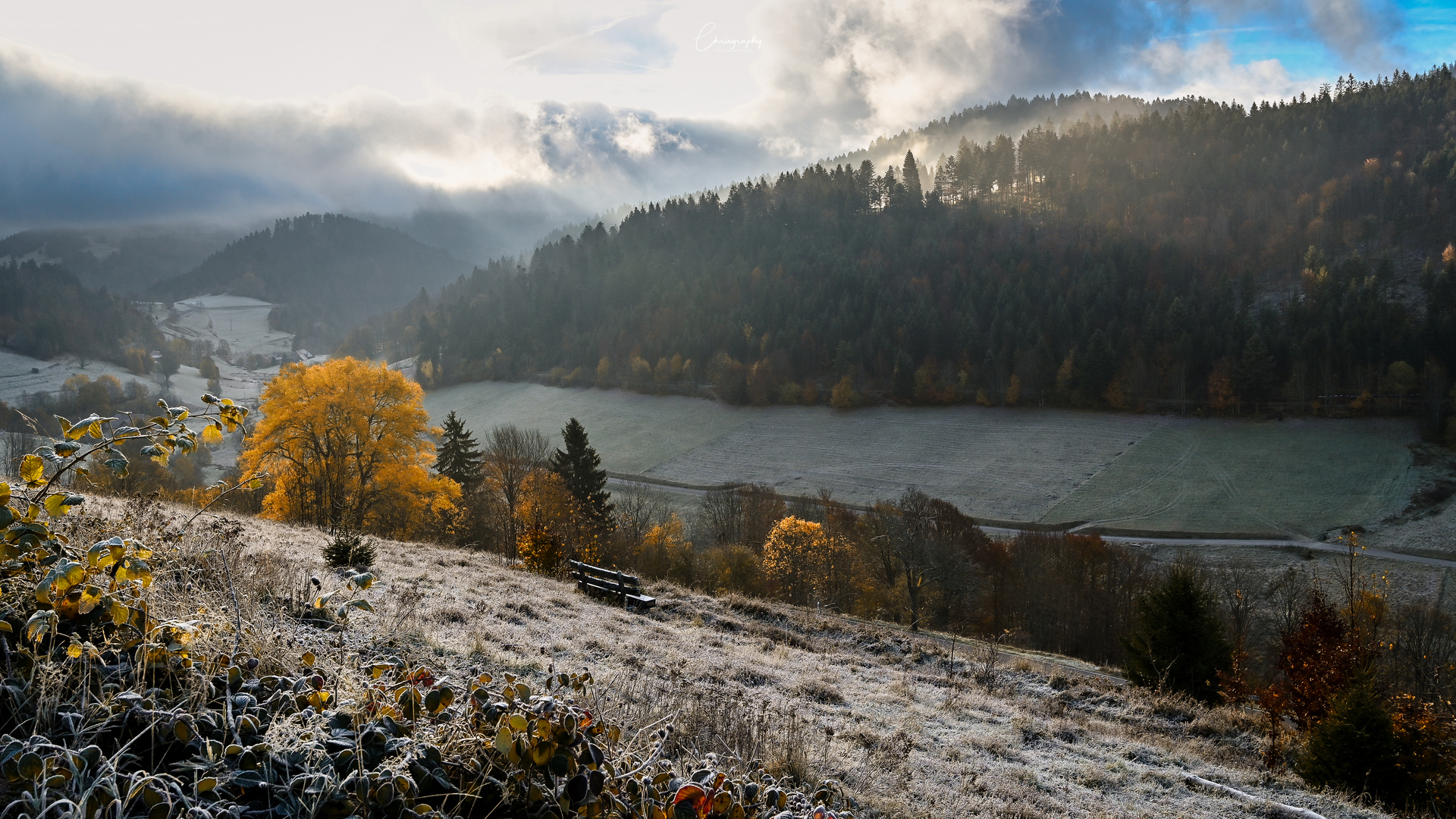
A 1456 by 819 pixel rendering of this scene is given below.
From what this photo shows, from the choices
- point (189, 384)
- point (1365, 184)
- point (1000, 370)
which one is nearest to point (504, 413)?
point (1000, 370)

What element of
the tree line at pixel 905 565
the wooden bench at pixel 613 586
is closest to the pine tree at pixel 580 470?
the tree line at pixel 905 565

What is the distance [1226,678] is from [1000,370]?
255 ft

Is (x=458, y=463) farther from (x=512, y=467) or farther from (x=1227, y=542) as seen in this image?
(x=1227, y=542)

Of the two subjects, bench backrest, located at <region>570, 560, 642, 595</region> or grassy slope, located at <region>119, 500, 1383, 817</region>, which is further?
bench backrest, located at <region>570, 560, 642, 595</region>

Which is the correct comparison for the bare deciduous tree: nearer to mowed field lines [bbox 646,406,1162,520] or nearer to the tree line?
the tree line

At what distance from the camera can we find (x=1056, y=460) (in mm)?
66125

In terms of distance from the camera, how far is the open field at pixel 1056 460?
55.4 metres

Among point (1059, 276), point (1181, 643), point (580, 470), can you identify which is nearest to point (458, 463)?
point (580, 470)

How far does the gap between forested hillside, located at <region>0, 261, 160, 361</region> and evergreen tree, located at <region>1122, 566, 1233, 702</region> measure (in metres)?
211

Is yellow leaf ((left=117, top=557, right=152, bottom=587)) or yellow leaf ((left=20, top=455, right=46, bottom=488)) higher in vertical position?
yellow leaf ((left=20, top=455, right=46, bottom=488))

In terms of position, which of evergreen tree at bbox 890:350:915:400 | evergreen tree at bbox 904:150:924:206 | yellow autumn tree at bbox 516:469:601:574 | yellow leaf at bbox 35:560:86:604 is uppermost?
evergreen tree at bbox 904:150:924:206

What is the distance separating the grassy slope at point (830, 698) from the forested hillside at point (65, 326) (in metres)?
205

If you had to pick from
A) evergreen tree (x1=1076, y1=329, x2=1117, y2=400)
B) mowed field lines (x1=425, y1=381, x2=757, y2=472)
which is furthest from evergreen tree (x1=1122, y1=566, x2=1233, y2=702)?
evergreen tree (x1=1076, y1=329, x2=1117, y2=400)

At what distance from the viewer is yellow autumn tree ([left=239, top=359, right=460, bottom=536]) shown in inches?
1230
